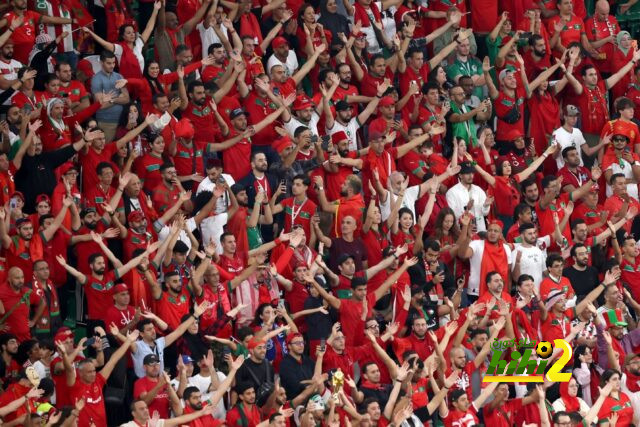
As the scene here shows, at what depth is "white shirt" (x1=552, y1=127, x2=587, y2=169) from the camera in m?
24.6

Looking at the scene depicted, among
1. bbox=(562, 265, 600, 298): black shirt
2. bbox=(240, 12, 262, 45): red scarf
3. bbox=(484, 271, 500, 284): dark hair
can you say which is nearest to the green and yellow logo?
bbox=(484, 271, 500, 284): dark hair

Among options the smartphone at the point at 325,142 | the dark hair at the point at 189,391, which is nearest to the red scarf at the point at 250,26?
the smartphone at the point at 325,142

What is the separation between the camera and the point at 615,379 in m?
21.2

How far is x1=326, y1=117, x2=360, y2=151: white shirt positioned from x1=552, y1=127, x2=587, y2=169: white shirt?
298cm

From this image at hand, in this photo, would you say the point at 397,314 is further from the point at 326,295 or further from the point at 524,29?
the point at 524,29

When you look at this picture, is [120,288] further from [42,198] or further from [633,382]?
[633,382]

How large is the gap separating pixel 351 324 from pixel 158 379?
2.69 meters

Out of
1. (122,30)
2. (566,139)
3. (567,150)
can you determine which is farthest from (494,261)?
(122,30)

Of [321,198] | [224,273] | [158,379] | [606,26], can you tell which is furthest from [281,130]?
[606,26]

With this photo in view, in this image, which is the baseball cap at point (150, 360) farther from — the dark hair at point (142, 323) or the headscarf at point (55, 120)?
the headscarf at point (55, 120)

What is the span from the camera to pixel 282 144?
72.5 ft

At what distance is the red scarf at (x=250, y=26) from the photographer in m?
23.1

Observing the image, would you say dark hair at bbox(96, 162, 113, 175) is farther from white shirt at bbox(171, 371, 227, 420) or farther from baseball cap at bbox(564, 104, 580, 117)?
baseball cap at bbox(564, 104, 580, 117)

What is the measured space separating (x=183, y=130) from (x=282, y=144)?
47.0 inches
